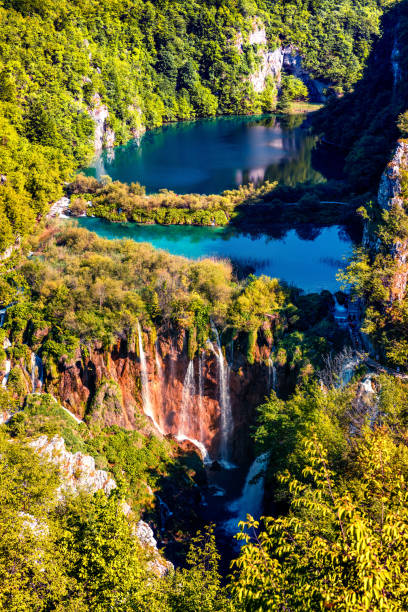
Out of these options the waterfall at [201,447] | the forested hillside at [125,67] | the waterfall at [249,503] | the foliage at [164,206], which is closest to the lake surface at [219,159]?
the foliage at [164,206]

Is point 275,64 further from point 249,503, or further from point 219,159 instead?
point 249,503

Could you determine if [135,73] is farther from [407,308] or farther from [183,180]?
[407,308]

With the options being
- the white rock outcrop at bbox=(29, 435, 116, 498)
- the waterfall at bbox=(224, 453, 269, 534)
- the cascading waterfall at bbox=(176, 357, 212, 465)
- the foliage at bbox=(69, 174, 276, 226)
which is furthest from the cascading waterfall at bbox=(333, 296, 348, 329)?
the foliage at bbox=(69, 174, 276, 226)

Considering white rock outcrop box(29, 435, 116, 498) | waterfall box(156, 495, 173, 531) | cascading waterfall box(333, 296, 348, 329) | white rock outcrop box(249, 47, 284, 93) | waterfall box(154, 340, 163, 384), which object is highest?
white rock outcrop box(249, 47, 284, 93)

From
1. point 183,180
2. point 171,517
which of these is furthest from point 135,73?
point 171,517

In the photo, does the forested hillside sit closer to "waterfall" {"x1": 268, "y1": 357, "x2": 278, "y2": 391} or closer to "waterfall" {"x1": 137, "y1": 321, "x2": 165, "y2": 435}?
"waterfall" {"x1": 137, "y1": 321, "x2": 165, "y2": 435}

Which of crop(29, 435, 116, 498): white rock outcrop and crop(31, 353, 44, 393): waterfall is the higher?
crop(31, 353, 44, 393): waterfall
